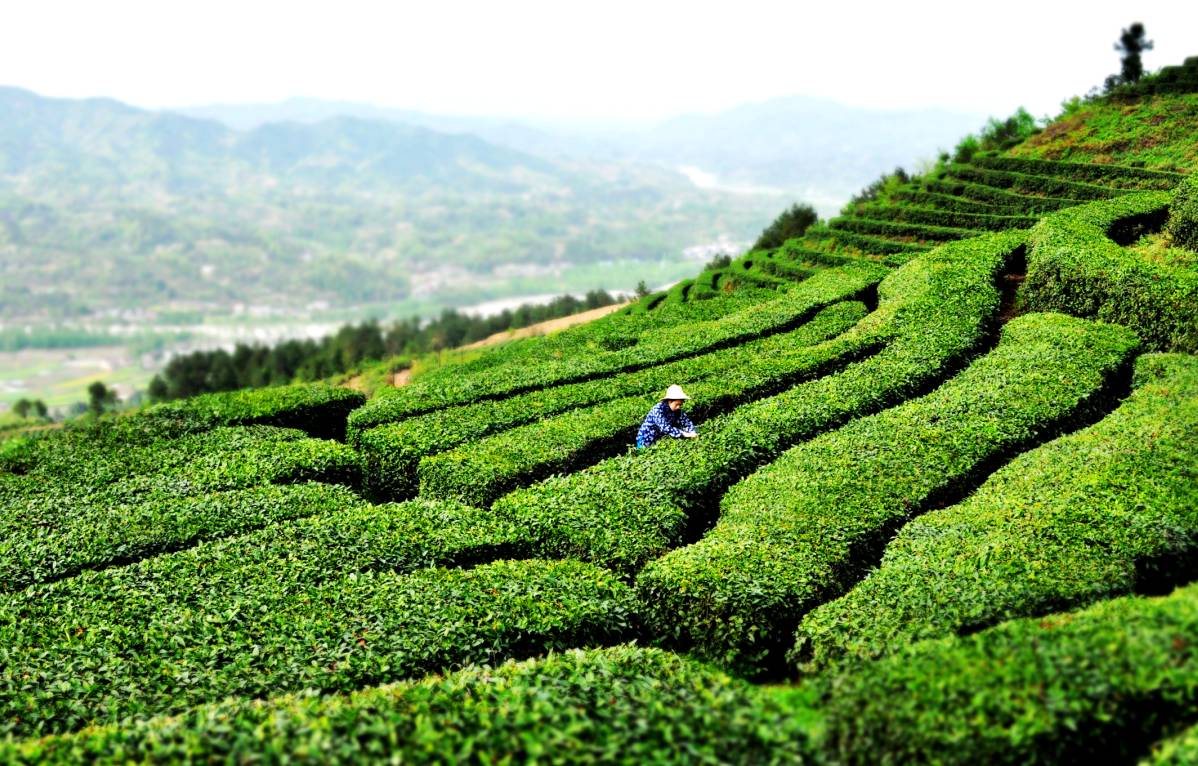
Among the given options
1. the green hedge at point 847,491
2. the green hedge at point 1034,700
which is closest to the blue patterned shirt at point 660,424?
the green hedge at point 847,491

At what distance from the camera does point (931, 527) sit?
12227mm

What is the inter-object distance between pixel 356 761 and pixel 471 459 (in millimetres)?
10222

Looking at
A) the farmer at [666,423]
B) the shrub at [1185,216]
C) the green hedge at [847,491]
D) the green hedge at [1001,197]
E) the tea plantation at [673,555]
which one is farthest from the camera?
the green hedge at [1001,197]

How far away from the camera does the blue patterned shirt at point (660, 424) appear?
56.0 feet

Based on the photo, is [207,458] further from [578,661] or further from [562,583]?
[578,661]

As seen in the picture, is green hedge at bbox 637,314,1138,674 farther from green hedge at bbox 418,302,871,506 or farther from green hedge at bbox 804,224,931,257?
green hedge at bbox 804,224,931,257

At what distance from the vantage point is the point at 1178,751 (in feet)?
21.1

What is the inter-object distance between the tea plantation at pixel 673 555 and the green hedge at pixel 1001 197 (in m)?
8.78

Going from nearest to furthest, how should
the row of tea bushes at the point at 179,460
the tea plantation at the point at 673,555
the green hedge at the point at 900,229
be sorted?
the tea plantation at the point at 673,555 → the row of tea bushes at the point at 179,460 → the green hedge at the point at 900,229

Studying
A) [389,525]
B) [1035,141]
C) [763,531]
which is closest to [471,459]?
[389,525]

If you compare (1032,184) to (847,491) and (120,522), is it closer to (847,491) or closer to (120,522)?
(847,491)

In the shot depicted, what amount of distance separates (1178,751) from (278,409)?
20.6m

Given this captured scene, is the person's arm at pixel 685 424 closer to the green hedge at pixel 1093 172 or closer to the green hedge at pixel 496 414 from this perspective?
the green hedge at pixel 496 414

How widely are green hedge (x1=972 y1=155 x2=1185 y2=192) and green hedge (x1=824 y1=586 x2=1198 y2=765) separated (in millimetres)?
30597
